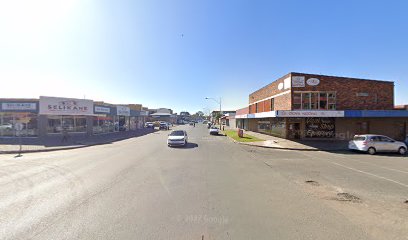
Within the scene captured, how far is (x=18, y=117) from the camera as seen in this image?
26.9 m

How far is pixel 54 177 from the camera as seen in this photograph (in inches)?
385

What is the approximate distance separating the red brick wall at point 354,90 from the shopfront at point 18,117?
2930cm

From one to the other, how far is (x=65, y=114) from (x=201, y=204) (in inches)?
1112

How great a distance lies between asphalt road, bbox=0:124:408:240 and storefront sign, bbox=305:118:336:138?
15861mm

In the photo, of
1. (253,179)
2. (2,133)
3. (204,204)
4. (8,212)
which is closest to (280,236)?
(204,204)

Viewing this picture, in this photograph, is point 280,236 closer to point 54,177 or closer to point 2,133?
point 54,177

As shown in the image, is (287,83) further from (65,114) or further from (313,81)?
(65,114)

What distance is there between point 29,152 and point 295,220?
20036 millimetres

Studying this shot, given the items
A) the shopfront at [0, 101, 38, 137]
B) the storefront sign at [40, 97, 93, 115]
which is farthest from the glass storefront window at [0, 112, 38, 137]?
the storefront sign at [40, 97, 93, 115]

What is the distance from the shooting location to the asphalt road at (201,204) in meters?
5.02

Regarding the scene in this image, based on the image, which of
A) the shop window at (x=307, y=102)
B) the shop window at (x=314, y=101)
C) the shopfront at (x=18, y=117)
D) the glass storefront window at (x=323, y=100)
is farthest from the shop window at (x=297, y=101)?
the shopfront at (x=18, y=117)

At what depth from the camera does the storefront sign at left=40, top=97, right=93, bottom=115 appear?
2691 cm

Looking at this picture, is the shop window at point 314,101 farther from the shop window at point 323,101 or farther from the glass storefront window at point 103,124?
the glass storefront window at point 103,124

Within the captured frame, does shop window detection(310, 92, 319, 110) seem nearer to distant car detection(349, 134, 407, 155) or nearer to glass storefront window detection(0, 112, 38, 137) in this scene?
distant car detection(349, 134, 407, 155)
